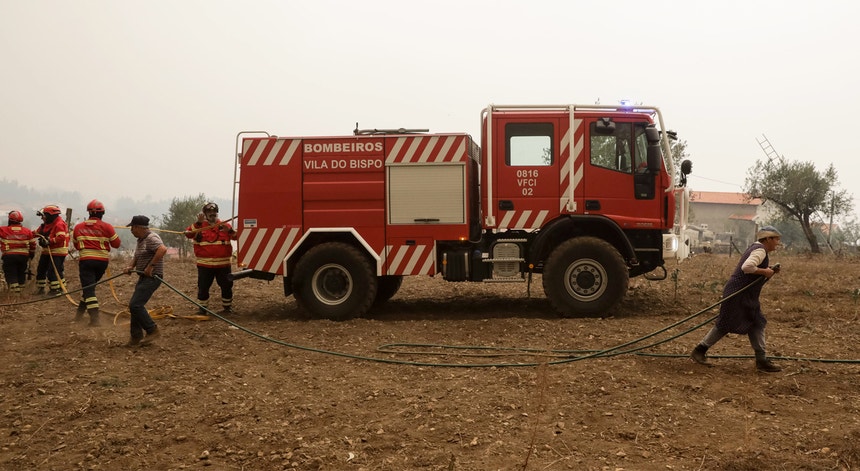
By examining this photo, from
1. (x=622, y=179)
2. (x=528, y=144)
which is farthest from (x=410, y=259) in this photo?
(x=622, y=179)

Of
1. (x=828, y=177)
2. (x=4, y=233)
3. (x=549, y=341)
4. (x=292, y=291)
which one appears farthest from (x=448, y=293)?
(x=828, y=177)

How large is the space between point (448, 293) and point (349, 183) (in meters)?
4.12

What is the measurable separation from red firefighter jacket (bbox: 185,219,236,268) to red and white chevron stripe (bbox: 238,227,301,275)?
0.45 meters

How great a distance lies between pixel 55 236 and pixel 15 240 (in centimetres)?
82

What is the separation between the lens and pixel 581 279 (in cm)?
901

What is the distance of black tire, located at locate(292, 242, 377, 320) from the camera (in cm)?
909

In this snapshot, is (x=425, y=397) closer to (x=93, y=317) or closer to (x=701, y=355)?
(x=701, y=355)

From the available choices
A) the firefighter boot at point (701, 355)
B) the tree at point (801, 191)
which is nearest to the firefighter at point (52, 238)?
the firefighter boot at point (701, 355)

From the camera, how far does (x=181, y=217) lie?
168 feet

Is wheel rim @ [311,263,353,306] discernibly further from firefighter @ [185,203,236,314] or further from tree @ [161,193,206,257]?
tree @ [161,193,206,257]

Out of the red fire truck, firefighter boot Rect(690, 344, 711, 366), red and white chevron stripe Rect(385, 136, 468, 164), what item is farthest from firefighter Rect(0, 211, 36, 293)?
firefighter boot Rect(690, 344, 711, 366)

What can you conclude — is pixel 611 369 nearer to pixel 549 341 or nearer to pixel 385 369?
pixel 549 341

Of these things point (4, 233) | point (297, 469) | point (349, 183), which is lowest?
point (297, 469)

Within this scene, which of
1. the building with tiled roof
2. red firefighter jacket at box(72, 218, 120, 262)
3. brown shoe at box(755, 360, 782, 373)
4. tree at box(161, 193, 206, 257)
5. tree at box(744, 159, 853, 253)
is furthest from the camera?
the building with tiled roof
